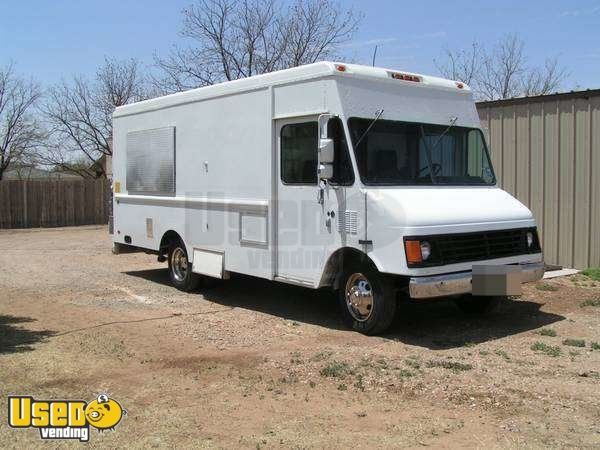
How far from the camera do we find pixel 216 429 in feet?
14.9

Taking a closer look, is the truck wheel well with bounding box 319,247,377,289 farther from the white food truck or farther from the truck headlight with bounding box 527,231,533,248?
the truck headlight with bounding box 527,231,533,248

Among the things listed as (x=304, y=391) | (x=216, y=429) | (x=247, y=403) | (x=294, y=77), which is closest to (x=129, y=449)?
(x=216, y=429)

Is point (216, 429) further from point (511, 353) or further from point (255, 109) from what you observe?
point (255, 109)

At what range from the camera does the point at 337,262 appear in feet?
24.2

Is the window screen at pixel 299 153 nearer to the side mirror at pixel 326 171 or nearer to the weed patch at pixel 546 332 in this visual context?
the side mirror at pixel 326 171

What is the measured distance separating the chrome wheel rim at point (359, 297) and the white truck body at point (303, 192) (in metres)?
0.29

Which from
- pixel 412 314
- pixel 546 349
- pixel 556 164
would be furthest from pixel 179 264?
pixel 556 164

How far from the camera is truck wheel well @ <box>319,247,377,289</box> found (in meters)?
7.17

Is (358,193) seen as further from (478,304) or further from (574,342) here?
(574,342)

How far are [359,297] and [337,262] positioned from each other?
1.62 feet

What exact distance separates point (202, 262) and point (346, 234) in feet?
9.76

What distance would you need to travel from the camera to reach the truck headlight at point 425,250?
21.1ft

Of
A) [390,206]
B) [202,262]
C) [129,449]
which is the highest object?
[390,206]

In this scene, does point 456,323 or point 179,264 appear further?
point 179,264
